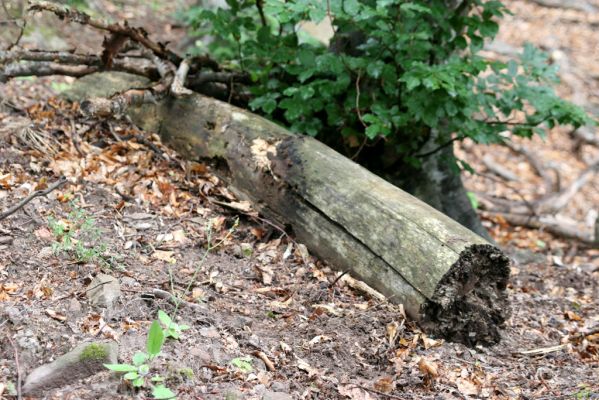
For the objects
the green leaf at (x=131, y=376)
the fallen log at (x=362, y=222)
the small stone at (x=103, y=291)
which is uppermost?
the fallen log at (x=362, y=222)

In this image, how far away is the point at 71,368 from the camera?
2.59m

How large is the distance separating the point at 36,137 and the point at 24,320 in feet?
6.86

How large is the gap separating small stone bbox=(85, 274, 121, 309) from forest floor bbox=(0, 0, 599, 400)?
0.14 feet

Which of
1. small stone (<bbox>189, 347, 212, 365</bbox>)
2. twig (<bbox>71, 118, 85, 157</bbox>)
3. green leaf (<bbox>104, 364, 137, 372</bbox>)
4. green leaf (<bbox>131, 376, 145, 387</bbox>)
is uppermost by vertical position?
green leaf (<bbox>104, 364, 137, 372</bbox>)

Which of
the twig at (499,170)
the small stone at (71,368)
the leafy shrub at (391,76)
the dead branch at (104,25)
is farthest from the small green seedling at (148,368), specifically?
the twig at (499,170)

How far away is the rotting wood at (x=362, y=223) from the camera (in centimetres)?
353

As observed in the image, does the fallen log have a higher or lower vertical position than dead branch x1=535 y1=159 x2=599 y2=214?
higher

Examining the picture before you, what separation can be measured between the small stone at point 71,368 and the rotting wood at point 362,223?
1.66m

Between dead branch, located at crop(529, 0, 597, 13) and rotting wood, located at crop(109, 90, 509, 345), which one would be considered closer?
rotting wood, located at crop(109, 90, 509, 345)

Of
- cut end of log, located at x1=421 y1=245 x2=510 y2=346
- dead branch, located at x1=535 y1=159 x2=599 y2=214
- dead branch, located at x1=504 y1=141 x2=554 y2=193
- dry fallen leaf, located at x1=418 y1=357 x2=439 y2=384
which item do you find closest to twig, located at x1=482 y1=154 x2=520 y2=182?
dead branch, located at x1=504 y1=141 x2=554 y2=193

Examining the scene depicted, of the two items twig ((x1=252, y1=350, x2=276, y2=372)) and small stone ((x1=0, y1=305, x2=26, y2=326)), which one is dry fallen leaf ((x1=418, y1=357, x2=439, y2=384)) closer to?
twig ((x1=252, y1=350, x2=276, y2=372))

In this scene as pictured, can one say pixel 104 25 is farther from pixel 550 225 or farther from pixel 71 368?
pixel 550 225

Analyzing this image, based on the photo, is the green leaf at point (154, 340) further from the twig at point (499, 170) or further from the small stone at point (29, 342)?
the twig at point (499, 170)

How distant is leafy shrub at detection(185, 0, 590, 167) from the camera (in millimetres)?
4172
